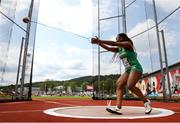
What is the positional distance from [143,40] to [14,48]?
5435mm

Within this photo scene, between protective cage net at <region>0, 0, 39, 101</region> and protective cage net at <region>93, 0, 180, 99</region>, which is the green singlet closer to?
protective cage net at <region>93, 0, 180, 99</region>

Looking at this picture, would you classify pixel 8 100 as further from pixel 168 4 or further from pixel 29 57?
pixel 168 4

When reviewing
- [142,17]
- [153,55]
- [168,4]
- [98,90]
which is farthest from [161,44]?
[98,90]

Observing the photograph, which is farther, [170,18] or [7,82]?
[170,18]

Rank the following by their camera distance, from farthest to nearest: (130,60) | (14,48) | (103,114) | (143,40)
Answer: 1. (143,40)
2. (14,48)
3. (130,60)
4. (103,114)

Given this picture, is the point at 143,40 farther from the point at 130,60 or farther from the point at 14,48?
the point at 130,60

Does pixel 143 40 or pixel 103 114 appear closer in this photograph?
pixel 103 114

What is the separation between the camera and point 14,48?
9.43 m

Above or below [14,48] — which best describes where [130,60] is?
below

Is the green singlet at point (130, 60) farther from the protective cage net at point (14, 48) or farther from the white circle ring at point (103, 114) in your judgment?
the protective cage net at point (14, 48)

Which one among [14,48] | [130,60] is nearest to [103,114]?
[130,60]

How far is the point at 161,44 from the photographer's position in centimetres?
976

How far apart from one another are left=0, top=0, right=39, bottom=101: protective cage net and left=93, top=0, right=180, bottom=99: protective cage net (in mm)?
3474

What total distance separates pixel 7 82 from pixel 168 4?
20.5 feet
